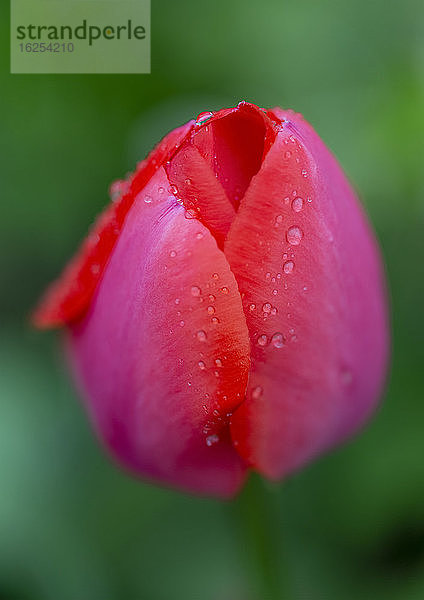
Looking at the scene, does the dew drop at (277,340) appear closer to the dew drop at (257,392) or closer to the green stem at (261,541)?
the dew drop at (257,392)

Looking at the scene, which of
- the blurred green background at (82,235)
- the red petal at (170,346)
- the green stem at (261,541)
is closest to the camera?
the red petal at (170,346)

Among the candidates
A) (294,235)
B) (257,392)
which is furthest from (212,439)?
(294,235)

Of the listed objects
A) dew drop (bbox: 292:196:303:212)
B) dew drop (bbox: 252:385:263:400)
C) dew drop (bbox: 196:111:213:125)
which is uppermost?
dew drop (bbox: 196:111:213:125)

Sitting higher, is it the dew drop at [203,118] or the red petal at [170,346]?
the dew drop at [203,118]

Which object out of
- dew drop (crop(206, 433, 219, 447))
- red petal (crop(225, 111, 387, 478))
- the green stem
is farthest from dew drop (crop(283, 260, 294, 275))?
the green stem

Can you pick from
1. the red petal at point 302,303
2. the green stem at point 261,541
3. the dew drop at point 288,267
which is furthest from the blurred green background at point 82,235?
the dew drop at point 288,267

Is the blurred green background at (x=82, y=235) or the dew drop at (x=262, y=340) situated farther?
the blurred green background at (x=82, y=235)

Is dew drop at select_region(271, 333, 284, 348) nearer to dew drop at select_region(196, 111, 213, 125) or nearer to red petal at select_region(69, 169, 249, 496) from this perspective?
red petal at select_region(69, 169, 249, 496)
